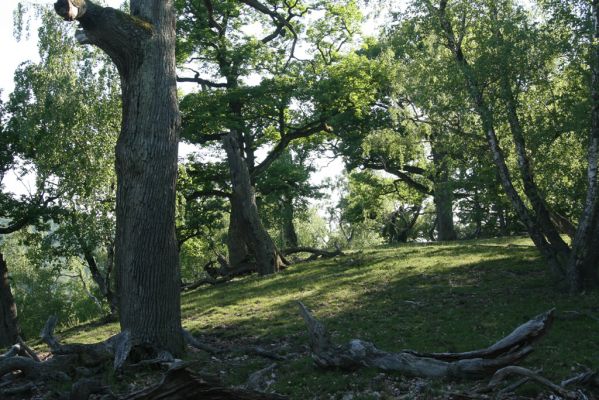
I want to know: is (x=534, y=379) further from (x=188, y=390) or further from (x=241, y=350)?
(x=241, y=350)

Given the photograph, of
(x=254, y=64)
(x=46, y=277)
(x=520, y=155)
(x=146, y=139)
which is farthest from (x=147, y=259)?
(x=46, y=277)

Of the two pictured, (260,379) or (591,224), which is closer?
(260,379)

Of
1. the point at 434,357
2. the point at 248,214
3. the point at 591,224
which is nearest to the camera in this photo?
the point at 434,357

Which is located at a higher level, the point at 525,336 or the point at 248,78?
the point at 248,78

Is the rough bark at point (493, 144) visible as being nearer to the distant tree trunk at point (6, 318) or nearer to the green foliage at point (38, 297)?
the distant tree trunk at point (6, 318)

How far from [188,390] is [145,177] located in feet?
15.8

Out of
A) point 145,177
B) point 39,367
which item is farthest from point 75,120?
point 39,367

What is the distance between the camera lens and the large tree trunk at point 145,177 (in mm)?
10109

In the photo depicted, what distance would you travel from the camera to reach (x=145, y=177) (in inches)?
405

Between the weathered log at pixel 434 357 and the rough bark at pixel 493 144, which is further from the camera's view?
the rough bark at pixel 493 144

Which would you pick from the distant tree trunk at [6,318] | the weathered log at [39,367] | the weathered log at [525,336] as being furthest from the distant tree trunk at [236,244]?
the weathered log at [525,336]

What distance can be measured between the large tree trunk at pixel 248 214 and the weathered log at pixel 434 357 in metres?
14.8

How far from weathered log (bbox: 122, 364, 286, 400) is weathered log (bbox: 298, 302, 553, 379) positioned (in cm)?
267

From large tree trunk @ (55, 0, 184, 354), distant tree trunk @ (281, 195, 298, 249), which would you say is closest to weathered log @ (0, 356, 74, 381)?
large tree trunk @ (55, 0, 184, 354)
